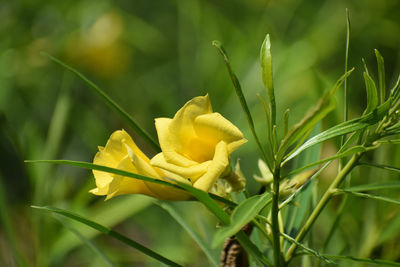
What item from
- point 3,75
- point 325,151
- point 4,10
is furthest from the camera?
point 4,10

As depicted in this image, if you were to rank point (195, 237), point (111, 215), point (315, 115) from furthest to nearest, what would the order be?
1. point (111, 215)
2. point (195, 237)
3. point (315, 115)

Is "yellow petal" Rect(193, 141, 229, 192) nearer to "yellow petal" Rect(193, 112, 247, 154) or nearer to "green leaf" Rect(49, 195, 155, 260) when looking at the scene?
"yellow petal" Rect(193, 112, 247, 154)

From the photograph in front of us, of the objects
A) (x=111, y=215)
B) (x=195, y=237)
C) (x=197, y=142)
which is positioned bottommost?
(x=111, y=215)

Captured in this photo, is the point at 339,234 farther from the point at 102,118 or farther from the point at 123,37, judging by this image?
the point at 123,37

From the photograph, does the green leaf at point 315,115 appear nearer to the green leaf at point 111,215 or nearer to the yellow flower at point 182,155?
the yellow flower at point 182,155

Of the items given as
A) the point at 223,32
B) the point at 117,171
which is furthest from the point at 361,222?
the point at 223,32

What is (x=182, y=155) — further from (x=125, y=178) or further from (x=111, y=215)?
(x=111, y=215)

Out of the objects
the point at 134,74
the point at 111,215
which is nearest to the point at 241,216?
the point at 111,215

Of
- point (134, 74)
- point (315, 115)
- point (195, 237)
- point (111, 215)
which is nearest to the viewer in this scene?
point (315, 115)
